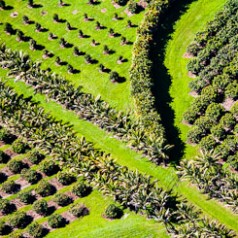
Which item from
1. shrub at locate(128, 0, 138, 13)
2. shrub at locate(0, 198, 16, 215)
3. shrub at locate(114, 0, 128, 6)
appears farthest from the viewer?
shrub at locate(114, 0, 128, 6)

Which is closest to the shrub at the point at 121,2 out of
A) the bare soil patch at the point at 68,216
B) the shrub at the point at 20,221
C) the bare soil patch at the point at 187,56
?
the bare soil patch at the point at 187,56

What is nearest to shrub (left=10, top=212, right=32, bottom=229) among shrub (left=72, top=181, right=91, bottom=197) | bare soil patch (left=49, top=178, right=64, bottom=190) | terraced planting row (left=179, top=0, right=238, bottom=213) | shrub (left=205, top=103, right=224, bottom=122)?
bare soil patch (left=49, top=178, right=64, bottom=190)

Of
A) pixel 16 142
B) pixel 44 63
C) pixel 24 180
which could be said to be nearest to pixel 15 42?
pixel 44 63

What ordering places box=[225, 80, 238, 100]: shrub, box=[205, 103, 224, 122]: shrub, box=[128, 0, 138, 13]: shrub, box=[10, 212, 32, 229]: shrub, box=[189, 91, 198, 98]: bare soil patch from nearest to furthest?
box=[10, 212, 32, 229]: shrub, box=[205, 103, 224, 122]: shrub, box=[225, 80, 238, 100]: shrub, box=[189, 91, 198, 98]: bare soil patch, box=[128, 0, 138, 13]: shrub

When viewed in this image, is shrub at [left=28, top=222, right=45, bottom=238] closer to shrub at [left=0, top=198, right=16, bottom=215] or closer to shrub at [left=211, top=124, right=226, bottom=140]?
shrub at [left=0, top=198, right=16, bottom=215]

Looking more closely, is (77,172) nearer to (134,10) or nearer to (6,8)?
(134,10)

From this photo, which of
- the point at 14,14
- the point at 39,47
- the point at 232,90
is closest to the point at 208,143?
the point at 232,90
